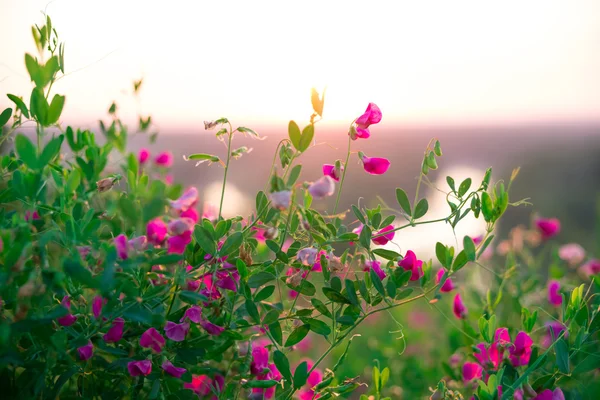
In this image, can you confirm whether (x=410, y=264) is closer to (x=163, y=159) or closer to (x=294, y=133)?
(x=294, y=133)

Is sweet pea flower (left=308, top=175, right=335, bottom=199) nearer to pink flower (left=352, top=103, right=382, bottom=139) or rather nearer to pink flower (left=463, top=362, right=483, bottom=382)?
pink flower (left=352, top=103, right=382, bottom=139)

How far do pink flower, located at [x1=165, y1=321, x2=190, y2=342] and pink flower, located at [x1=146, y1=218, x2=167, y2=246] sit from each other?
6.5 inches

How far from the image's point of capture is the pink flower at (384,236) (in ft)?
3.00

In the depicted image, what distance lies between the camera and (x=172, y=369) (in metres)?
0.85

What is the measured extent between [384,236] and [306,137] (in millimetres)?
207

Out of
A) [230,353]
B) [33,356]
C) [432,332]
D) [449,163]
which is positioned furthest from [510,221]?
[33,356]

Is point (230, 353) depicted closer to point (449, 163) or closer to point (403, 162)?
point (403, 162)

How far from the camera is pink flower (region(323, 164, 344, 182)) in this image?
90 centimetres

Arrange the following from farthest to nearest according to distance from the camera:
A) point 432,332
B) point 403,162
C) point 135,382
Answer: point 403,162 < point 432,332 < point 135,382

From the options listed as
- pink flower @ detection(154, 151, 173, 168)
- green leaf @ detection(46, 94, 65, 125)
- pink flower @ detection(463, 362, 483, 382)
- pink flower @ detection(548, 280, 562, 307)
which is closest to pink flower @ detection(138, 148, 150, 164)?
pink flower @ detection(154, 151, 173, 168)

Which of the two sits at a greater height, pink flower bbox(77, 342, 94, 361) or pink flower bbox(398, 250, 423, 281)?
pink flower bbox(398, 250, 423, 281)

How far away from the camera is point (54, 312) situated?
0.69m

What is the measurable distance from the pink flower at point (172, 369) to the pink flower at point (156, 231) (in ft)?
0.66

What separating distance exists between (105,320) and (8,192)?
26 cm
